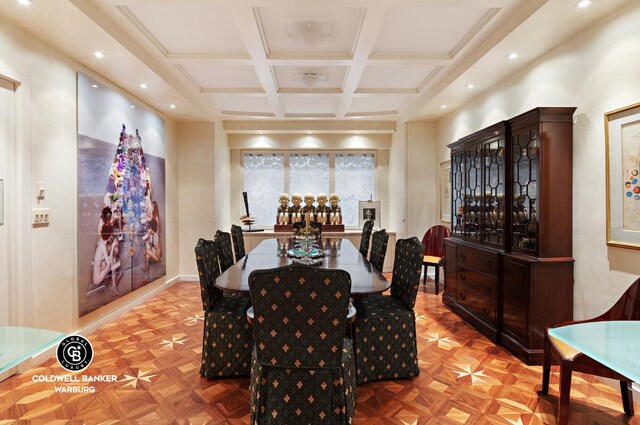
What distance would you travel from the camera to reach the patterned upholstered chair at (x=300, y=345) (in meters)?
1.49

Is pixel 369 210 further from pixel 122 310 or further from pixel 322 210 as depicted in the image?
pixel 122 310

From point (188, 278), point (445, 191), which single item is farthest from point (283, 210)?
point (445, 191)

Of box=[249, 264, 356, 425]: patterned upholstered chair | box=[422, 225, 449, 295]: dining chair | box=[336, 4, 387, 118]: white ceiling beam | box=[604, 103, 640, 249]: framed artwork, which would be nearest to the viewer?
box=[249, 264, 356, 425]: patterned upholstered chair

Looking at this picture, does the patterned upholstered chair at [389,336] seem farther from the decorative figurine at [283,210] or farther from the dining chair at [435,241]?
the decorative figurine at [283,210]

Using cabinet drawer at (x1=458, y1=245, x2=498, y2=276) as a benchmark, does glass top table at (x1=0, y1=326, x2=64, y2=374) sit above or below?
above

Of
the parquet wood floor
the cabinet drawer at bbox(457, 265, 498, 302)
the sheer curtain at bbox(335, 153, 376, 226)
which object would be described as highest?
the sheer curtain at bbox(335, 153, 376, 226)

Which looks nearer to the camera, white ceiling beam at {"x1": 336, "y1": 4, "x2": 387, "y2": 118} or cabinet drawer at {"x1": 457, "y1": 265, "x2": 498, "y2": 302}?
white ceiling beam at {"x1": 336, "y1": 4, "x2": 387, "y2": 118}

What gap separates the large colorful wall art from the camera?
10.4 ft

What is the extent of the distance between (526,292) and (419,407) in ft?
4.24

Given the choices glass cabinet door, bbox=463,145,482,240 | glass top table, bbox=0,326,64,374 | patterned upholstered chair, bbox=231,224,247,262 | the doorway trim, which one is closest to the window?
patterned upholstered chair, bbox=231,224,247,262

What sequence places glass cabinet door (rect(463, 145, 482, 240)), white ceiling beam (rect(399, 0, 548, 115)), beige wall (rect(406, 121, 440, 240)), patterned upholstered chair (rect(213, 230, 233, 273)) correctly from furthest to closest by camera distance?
1. beige wall (rect(406, 121, 440, 240))
2. glass cabinet door (rect(463, 145, 482, 240))
3. patterned upholstered chair (rect(213, 230, 233, 273))
4. white ceiling beam (rect(399, 0, 548, 115))

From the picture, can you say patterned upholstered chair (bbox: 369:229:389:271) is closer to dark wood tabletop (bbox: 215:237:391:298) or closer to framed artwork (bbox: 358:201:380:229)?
dark wood tabletop (bbox: 215:237:391:298)

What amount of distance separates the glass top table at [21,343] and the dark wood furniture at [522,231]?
9.58 feet

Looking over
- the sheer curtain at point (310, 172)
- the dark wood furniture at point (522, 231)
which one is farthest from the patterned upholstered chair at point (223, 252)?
the sheer curtain at point (310, 172)
